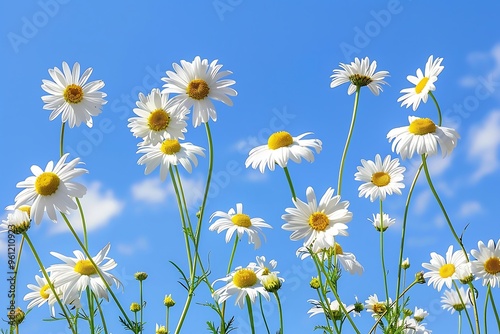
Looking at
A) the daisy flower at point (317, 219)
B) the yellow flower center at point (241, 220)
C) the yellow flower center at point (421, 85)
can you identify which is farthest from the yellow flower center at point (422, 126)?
the yellow flower center at point (241, 220)

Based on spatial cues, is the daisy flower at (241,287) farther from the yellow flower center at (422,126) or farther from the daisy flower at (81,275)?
the yellow flower center at (422,126)

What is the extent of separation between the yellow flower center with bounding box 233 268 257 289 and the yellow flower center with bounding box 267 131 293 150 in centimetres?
70

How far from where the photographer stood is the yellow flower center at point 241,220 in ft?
12.7

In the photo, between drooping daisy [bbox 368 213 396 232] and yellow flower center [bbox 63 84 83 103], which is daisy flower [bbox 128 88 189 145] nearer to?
yellow flower center [bbox 63 84 83 103]

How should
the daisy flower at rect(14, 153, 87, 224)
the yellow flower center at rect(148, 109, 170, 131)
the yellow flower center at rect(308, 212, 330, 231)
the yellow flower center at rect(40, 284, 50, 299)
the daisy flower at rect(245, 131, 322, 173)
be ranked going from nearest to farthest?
1. the daisy flower at rect(14, 153, 87, 224)
2. the yellow flower center at rect(308, 212, 330, 231)
3. the daisy flower at rect(245, 131, 322, 173)
4. the yellow flower center at rect(148, 109, 170, 131)
5. the yellow flower center at rect(40, 284, 50, 299)

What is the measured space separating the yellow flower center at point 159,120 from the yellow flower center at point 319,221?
39.5 inches

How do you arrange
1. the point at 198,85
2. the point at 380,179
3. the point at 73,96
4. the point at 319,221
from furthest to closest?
the point at 380,179 → the point at 73,96 → the point at 198,85 → the point at 319,221

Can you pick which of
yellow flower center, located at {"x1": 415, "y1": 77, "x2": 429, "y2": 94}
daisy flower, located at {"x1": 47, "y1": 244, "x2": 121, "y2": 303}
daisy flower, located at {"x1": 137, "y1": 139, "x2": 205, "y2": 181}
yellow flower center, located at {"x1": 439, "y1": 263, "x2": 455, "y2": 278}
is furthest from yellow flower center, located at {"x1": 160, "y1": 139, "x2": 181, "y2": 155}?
yellow flower center, located at {"x1": 439, "y1": 263, "x2": 455, "y2": 278}

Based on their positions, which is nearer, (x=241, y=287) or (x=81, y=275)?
(x=81, y=275)

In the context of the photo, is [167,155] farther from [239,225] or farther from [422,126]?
[422,126]

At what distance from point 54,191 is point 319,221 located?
1.26m

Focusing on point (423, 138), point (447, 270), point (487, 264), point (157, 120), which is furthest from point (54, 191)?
point (447, 270)

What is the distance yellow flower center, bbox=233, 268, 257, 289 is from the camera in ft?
11.5

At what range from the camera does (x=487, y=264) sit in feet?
12.4
